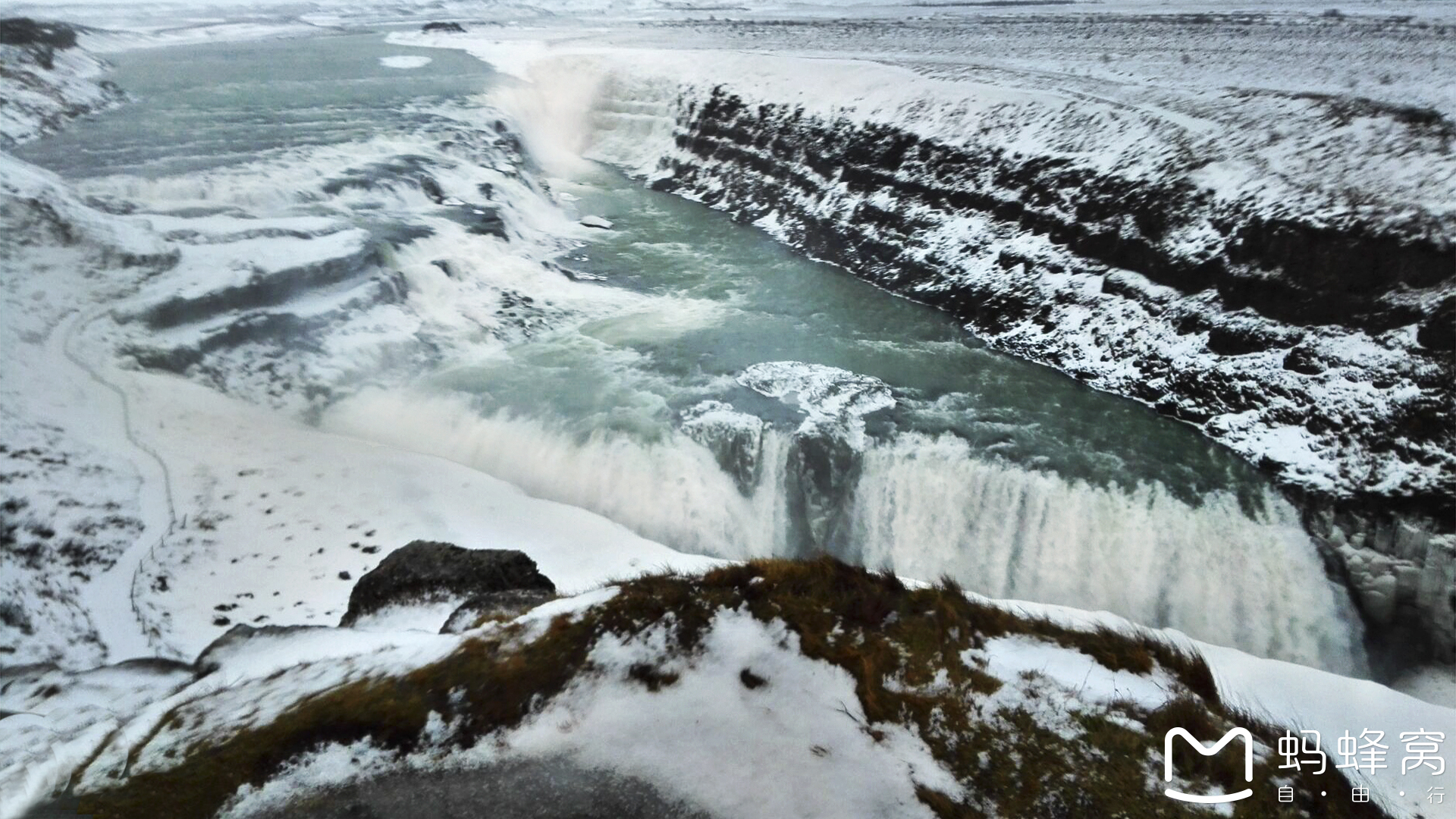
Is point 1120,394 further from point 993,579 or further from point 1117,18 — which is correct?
point 1117,18

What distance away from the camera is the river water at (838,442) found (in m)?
9.75

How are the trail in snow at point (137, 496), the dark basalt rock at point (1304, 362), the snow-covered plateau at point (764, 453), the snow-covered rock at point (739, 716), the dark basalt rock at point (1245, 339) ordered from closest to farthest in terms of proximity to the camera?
→ the snow-covered rock at point (739, 716) → the snow-covered plateau at point (764, 453) → the trail in snow at point (137, 496) → the dark basalt rock at point (1304, 362) → the dark basalt rock at point (1245, 339)

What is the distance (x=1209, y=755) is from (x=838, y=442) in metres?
7.54

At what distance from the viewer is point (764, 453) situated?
37.4 ft

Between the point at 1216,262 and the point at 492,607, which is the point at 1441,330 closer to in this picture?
the point at 1216,262

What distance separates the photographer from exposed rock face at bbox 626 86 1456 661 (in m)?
9.91

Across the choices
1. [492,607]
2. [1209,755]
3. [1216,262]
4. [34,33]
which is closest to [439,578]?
[492,607]

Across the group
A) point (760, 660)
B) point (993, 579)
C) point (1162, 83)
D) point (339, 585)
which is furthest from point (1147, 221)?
point (339, 585)

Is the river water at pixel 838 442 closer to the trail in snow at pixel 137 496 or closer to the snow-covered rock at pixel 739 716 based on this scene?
the trail in snow at pixel 137 496

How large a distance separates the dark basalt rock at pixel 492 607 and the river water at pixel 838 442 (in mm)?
3693

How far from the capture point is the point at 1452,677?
8.52 m

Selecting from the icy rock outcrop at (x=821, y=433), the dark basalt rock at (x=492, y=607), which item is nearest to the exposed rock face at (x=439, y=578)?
the dark basalt rock at (x=492, y=607)

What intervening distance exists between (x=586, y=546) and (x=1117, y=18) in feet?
104

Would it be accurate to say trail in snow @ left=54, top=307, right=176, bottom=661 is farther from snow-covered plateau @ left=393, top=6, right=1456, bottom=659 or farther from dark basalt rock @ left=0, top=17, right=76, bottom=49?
dark basalt rock @ left=0, top=17, right=76, bottom=49
